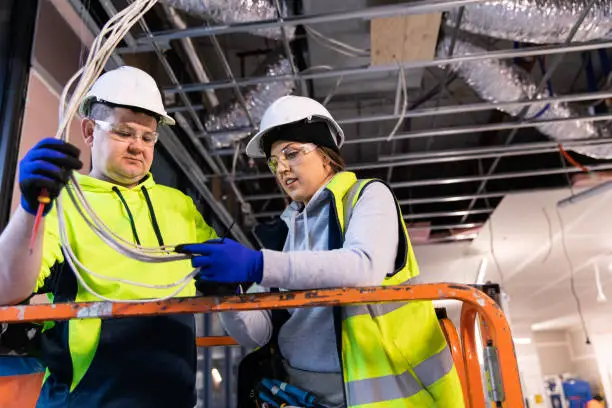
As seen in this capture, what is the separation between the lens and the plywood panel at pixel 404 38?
2.90 m

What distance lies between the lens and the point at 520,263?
24.8 ft

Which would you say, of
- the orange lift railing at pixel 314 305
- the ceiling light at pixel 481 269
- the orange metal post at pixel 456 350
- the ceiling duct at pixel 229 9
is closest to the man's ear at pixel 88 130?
the orange lift railing at pixel 314 305

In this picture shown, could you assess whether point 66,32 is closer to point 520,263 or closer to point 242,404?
point 242,404

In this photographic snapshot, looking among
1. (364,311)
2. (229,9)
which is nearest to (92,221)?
(364,311)

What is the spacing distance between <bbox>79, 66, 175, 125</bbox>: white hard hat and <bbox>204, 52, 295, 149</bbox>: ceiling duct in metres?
1.81

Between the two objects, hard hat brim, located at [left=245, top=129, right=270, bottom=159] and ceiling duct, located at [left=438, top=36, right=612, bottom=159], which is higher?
ceiling duct, located at [left=438, top=36, right=612, bottom=159]

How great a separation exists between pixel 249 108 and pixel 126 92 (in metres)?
2.09

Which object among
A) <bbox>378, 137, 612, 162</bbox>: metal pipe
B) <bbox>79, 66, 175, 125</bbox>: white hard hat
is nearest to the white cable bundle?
<bbox>79, 66, 175, 125</bbox>: white hard hat

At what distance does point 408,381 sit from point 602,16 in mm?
2524

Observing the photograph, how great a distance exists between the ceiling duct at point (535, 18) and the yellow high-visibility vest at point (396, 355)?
6.27 ft

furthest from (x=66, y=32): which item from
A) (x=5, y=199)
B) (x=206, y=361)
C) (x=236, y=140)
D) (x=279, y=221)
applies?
(x=206, y=361)

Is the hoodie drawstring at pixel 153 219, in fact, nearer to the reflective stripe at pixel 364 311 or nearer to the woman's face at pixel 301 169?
the woman's face at pixel 301 169

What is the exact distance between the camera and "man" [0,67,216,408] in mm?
1336

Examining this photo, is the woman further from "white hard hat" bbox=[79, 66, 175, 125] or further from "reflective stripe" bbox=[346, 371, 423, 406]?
"white hard hat" bbox=[79, 66, 175, 125]
